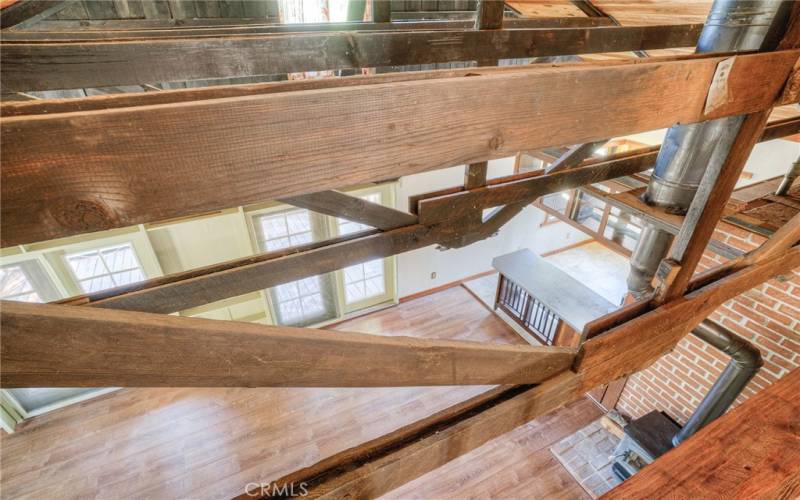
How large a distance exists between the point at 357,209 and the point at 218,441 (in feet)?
12.7

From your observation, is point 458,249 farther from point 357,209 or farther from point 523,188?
point 357,209

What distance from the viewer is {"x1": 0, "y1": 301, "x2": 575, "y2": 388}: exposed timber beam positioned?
0.46 meters

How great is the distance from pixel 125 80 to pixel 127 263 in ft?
12.3

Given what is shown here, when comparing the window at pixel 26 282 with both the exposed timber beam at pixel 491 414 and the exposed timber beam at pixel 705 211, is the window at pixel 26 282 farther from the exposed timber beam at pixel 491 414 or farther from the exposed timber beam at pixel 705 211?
A: the exposed timber beam at pixel 705 211

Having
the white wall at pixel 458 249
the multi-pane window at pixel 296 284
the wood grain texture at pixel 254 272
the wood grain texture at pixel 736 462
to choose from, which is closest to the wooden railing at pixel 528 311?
the white wall at pixel 458 249

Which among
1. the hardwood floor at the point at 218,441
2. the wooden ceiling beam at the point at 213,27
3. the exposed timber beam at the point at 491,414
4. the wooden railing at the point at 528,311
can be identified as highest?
the wooden ceiling beam at the point at 213,27

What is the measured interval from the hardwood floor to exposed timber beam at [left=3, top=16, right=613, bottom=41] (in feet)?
13.4

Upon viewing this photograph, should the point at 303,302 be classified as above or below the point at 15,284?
below

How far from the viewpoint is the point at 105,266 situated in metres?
4.34

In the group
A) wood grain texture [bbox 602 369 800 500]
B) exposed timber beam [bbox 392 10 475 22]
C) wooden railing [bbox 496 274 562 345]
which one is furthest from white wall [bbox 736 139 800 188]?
wood grain texture [bbox 602 369 800 500]

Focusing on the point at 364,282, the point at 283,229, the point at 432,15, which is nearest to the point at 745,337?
the point at 432,15

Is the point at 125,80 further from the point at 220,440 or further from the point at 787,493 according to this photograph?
the point at 220,440

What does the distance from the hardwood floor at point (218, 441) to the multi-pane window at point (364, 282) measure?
1743 millimetres

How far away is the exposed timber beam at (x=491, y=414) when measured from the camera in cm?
85
